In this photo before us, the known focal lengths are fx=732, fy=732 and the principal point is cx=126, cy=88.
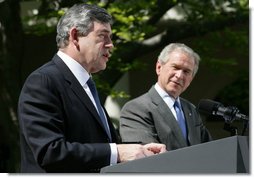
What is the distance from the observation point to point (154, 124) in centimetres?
441

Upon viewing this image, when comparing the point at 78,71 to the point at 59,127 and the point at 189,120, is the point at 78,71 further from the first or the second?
the point at 189,120

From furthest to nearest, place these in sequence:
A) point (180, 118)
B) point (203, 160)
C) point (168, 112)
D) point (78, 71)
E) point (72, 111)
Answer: point (180, 118) → point (168, 112) → point (78, 71) → point (72, 111) → point (203, 160)

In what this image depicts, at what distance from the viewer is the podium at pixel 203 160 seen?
2.39m

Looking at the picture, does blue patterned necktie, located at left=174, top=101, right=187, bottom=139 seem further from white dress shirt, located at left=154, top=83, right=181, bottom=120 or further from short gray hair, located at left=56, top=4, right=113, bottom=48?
short gray hair, located at left=56, top=4, right=113, bottom=48

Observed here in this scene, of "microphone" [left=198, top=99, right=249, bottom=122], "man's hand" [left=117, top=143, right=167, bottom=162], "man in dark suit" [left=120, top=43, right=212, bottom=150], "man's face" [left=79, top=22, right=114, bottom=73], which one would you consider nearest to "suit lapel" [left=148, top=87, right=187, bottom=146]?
"man in dark suit" [left=120, top=43, right=212, bottom=150]

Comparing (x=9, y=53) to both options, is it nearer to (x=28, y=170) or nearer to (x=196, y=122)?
(x=196, y=122)

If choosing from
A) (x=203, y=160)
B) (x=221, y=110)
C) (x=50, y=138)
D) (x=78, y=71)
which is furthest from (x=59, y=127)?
(x=221, y=110)

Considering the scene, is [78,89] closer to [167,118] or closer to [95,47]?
[95,47]

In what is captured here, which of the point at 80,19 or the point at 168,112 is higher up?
the point at 80,19

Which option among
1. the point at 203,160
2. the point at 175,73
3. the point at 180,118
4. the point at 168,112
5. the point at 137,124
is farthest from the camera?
the point at 175,73

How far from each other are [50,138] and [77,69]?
Result: 1.43 ft

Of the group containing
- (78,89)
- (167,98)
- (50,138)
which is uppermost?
(78,89)

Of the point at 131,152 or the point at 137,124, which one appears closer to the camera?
the point at 131,152

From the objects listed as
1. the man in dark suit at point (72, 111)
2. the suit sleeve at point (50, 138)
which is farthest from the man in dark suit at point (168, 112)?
the suit sleeve at point (50, 138)
